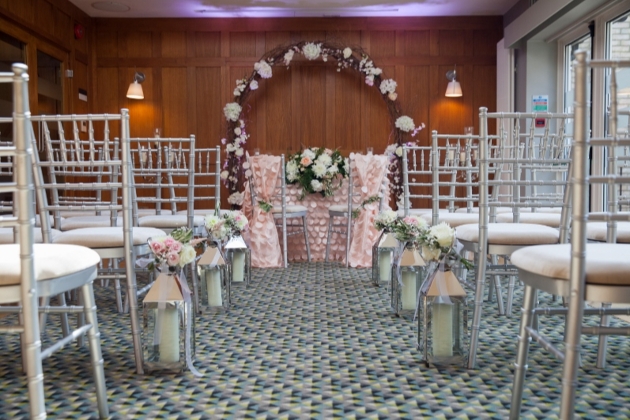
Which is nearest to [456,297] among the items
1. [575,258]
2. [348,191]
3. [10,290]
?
[575,258]

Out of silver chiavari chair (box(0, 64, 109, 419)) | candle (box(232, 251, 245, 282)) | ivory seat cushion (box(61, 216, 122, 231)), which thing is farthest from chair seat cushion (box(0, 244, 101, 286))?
candle (box(232, 251, 245, 282))

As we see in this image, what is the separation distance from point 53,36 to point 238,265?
418cm

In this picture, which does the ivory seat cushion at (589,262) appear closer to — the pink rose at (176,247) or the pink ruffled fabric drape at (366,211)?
the pink rose at (176,247)

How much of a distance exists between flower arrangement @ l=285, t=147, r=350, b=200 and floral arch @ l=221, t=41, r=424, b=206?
2427 mm

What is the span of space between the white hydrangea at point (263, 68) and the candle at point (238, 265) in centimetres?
393

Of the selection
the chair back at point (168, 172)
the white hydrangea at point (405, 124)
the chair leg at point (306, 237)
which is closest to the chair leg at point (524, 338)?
the chair back at point (168, 172)

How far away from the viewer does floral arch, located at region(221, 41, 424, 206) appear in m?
7.48

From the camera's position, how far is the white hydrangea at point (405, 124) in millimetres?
7547

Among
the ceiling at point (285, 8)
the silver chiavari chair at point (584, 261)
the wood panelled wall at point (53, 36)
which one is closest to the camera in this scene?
the silver chiavari chair at point (584, 261)

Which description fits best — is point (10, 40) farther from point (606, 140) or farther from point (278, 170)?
point (606, 140)

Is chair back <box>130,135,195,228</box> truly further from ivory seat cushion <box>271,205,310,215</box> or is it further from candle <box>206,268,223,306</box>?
ivory seat cushion <box>271,205,310,215</box>

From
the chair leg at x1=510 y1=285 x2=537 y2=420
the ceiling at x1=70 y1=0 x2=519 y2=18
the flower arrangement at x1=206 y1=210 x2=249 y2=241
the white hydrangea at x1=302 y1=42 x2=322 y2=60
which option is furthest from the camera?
the white hydrangea at x1=302 y1=42 x2=322 y2=60

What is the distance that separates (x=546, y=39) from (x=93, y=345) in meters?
6.24

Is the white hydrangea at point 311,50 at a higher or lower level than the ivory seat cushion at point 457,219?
higher
